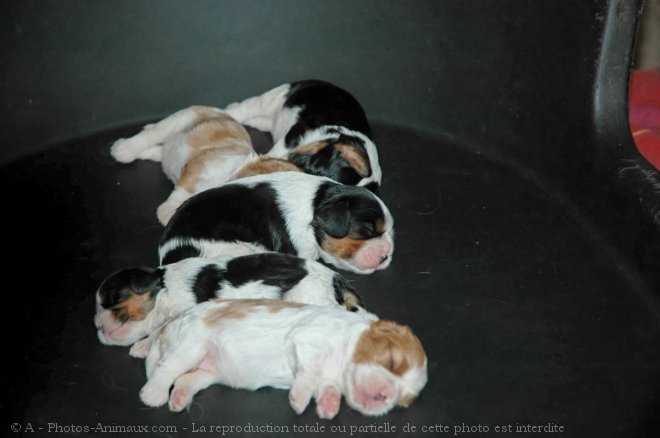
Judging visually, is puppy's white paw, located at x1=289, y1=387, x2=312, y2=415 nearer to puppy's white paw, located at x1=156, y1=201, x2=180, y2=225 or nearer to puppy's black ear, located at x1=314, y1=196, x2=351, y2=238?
puppy's black ear, located at x1=314, y1=196, x2=351, y2=238

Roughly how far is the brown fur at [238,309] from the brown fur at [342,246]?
58 centimetres

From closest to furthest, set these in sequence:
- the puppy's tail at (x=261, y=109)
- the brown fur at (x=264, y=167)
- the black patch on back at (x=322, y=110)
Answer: the brown fur at (x=264, y=167) < the black patch on back at (x=322, y=110) < the puppy's tail at (x=261, y=109)

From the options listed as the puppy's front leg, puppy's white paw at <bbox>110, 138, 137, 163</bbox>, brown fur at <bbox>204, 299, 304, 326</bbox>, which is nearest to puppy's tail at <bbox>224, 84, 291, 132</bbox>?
puppy's white paw at <bbox>110, 138, 137, 163</bbox>

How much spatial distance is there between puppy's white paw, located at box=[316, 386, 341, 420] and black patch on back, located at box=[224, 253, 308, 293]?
0.43m

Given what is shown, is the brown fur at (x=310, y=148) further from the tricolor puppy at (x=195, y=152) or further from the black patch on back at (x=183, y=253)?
the black patch on back at (x=183, y=253)

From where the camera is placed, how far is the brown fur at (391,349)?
2.80 meters

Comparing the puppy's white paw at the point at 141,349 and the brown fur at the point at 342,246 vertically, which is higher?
the brown fur at the point at 342,246

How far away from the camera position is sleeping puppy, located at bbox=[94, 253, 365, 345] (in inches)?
123

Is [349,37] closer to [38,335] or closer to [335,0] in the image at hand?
[335,0]

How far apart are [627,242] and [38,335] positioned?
242cm

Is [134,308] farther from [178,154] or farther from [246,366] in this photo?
[178,154]

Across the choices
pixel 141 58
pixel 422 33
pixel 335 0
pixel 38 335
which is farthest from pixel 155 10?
pixel 38 335

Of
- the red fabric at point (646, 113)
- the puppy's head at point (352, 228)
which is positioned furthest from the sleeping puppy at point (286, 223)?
the red fabric at point (646, 113)

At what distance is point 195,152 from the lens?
4.05 m
